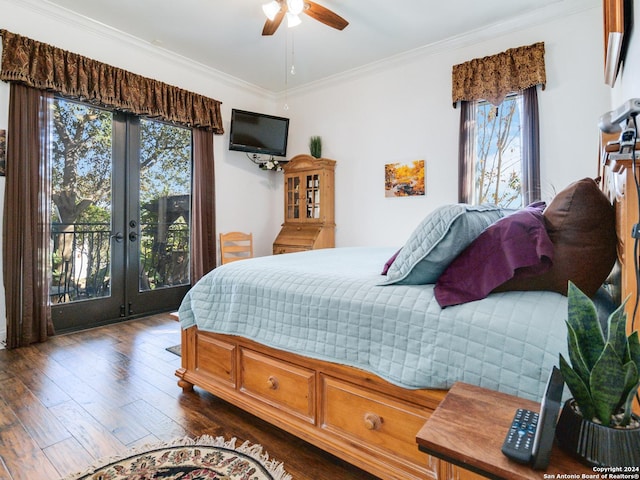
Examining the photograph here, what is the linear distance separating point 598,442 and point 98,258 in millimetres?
3928

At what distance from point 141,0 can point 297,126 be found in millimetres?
2409

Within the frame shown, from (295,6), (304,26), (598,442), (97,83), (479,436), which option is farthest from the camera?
(304,26)

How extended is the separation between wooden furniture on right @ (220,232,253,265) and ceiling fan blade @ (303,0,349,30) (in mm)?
2702

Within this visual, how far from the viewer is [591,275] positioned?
113 cm

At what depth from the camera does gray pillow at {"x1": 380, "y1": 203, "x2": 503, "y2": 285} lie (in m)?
1.29

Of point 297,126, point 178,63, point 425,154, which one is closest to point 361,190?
point 425,154

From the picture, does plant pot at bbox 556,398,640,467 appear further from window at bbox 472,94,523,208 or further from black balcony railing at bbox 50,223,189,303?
black balcony railing at bbox 50,223,189,303

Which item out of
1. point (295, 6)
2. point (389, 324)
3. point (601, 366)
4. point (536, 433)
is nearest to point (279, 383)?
point (389, 324)

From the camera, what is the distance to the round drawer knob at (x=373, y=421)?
52.8 inches

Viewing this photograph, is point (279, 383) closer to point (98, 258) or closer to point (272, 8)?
point (272, 8)

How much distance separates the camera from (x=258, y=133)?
4590mm

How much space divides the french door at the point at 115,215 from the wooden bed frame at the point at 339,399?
213cm

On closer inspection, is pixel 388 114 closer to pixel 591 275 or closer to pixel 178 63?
pixel 178 63

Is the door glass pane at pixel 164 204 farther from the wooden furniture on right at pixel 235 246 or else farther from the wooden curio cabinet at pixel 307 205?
the wooden curio cabinet at pixel 307 205
